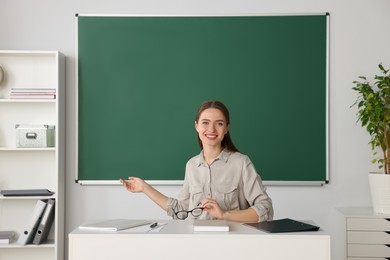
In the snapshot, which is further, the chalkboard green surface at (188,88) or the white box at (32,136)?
the chalkboard green surface at (188,88)

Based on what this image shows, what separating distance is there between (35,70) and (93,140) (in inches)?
30.9

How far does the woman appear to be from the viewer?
2926 millimetres

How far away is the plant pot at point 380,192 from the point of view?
13.3ft

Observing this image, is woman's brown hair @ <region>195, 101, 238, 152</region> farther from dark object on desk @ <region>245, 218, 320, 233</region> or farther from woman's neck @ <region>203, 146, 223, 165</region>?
dark object on desk @ <region>245, 218, 320, 233</region>

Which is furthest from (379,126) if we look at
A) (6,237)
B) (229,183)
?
(6,237)

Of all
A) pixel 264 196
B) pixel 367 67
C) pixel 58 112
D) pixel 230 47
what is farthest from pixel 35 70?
pixel 367 67

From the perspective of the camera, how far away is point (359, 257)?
160 inches

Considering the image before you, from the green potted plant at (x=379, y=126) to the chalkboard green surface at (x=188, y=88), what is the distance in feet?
1.31

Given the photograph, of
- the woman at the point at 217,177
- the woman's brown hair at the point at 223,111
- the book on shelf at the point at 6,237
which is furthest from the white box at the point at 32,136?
the woman's brown hair at the point at 223,111

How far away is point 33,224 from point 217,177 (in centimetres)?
197

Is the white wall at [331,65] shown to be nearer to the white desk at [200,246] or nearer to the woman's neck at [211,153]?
the woman's neck at [211,153]

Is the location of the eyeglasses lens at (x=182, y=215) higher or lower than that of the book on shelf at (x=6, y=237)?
higher

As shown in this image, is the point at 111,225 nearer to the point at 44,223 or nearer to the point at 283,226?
the point at 283,226

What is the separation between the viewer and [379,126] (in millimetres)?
4164
